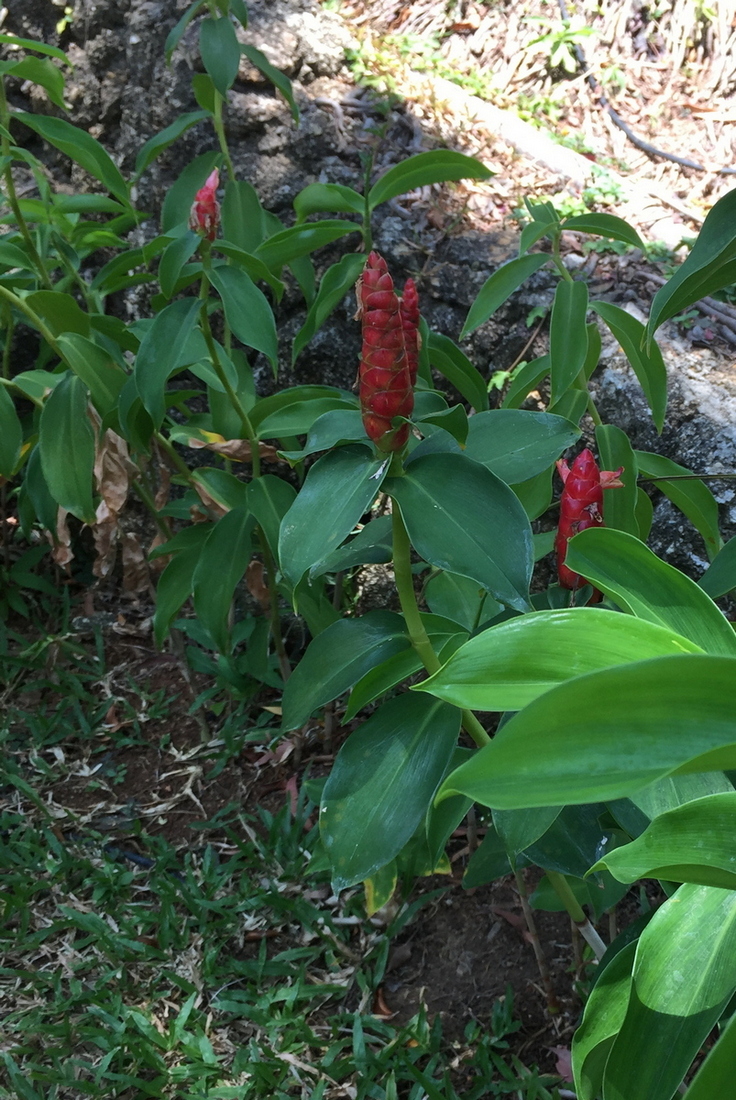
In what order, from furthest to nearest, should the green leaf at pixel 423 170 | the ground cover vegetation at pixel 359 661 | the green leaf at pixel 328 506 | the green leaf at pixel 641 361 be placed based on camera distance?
the green leaf at pixel 423 170
the green leaf at pixel 641 361
the green leaf at pixel 328 506
the ground cover vegetation at pixel 359 661

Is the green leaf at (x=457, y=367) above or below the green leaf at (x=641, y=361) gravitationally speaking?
below

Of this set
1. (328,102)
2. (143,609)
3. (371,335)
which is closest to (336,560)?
(371,335)

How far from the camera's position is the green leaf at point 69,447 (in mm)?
1616

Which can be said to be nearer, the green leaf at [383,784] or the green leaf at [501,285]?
the green leaf at [383,784]

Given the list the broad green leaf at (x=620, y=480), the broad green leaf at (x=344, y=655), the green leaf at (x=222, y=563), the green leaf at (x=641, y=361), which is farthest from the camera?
the green leaf at (x=222, y=563)

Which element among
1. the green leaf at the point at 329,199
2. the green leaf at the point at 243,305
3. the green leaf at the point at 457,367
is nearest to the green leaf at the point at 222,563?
the green leaf at the point at 243,305

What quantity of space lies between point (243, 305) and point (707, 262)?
833 millimetres

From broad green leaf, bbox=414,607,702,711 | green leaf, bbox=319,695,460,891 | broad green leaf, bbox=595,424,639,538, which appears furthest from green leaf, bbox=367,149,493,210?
broad green leaf, bbox=414,607,702,711

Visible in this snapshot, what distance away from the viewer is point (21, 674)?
2.48 meters

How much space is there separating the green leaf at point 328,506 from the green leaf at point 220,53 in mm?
1114

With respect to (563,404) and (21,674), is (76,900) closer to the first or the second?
(21,674)

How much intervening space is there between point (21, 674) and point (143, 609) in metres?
0.41

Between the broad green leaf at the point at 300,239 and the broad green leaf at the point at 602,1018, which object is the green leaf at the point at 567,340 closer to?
the broad green leaf at the point at 300,239

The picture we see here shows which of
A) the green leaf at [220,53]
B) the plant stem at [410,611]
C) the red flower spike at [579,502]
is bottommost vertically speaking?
the plant stem at [410,611]
